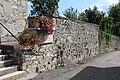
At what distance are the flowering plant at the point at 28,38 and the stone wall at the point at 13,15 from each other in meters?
1.96

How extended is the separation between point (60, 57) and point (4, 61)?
10.9 ft

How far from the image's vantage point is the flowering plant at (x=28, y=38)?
8.45 meters

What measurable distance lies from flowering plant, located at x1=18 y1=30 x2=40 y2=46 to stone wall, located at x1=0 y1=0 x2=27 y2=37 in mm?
1956

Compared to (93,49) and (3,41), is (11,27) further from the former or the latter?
(93,49)

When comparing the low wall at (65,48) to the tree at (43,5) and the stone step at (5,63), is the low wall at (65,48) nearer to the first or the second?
the stone step at (5,63)

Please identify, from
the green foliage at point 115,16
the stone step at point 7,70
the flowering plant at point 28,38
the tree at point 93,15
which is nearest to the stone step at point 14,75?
the stone step at point 7,70

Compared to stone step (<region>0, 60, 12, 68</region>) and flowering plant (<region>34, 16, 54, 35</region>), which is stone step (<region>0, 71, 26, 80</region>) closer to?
stone step (<region>0, 60, 12, 68</region>)

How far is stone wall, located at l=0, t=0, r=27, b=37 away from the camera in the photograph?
408 inches

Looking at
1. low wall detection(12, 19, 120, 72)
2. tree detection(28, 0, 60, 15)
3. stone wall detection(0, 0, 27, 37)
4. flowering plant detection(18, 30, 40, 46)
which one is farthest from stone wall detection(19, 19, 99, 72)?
tree detection(28, 0, 60, 15)

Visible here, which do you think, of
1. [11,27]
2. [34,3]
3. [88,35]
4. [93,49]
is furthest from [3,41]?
[34,3]

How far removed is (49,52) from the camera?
31.9 ft

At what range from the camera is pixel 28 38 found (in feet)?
27.9

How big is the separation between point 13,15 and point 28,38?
284 centimetres

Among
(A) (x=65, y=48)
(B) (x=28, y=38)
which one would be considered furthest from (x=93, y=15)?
(B) (x=28, y=38)
